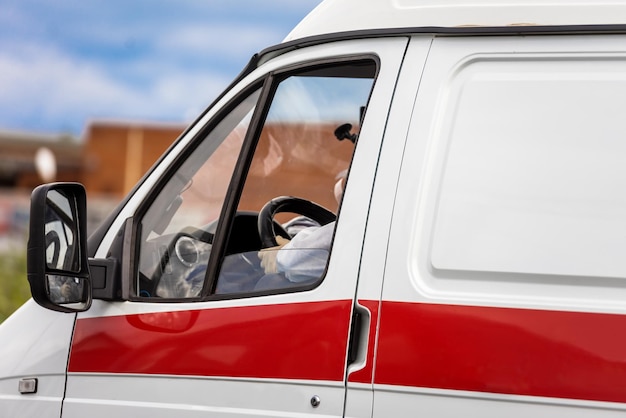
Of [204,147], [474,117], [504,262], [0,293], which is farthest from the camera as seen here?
[0,293]

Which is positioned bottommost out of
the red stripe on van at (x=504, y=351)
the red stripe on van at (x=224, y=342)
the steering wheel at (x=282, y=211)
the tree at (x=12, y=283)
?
the tree at (x=12, y=283)

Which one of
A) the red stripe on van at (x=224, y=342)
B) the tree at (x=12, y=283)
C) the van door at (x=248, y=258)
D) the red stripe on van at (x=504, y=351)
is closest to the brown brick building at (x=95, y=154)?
the tree at (x=12, y=283)

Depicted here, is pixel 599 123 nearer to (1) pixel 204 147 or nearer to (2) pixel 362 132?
(2) pixel 362 132

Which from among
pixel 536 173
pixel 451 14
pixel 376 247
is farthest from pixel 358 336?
pixel 451 14

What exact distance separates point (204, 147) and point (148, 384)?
0.79m

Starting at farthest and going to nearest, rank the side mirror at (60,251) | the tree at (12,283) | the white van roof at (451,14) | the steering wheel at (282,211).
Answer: the tree at (12,283) < the steering wheel at (282,211) < the side mirror at (60,251) < the white van roof at (451,14)

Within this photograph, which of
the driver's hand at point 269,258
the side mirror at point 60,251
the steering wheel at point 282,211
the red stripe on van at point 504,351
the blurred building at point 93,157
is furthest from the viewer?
the blurred building at point 93,157

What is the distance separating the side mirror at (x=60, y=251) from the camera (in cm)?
260

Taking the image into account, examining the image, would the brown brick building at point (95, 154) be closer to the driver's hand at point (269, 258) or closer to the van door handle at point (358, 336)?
the driver's hand at point (269, 258)

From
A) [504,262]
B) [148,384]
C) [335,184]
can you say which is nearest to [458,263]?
[504,262]

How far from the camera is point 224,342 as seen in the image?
8.63ft

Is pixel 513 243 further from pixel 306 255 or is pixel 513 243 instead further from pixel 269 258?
pixel 269 258

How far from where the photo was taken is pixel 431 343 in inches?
93.6

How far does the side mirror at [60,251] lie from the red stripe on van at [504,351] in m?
0.98
